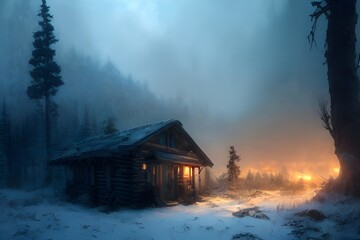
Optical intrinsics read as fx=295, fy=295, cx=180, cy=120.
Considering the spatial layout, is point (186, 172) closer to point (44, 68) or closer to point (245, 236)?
point (245, 236)

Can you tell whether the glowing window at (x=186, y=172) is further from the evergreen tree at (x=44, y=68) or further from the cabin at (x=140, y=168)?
the evergreen tree at (x=44, y=68)

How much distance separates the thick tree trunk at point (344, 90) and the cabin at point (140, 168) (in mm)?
11280

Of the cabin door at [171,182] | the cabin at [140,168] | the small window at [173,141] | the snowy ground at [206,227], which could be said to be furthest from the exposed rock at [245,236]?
the small window at [173,141]

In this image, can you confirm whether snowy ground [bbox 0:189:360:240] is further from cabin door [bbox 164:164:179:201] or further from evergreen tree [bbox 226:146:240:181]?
evergreen tree [bbox 226:146:240:181]

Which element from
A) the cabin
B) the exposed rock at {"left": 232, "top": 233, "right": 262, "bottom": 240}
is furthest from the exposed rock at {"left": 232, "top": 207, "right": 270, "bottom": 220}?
the cabin

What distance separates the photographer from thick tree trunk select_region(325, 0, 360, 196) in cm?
1269

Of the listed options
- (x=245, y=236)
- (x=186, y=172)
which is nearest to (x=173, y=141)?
(x=186, y=172)

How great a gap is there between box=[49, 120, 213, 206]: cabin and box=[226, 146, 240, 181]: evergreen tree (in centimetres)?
1403

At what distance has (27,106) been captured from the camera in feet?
314

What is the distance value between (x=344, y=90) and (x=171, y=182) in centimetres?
1377

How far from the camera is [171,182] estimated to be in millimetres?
22562

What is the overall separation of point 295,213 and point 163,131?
11.8 m

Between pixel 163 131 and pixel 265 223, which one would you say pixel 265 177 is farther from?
pixel 265 223

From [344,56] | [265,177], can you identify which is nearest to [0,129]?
[265,177]
